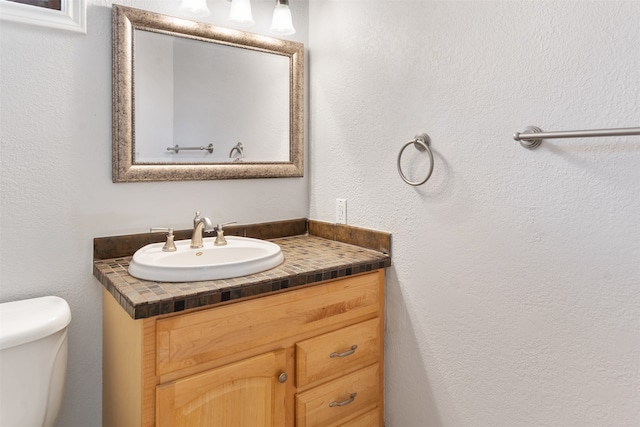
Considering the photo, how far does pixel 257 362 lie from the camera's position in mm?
1301

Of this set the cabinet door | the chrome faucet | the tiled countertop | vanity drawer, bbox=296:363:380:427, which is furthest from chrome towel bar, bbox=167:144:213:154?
vanity drawer, bbox=296:363:380:427

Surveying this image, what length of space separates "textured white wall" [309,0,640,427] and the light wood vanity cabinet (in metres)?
0.15

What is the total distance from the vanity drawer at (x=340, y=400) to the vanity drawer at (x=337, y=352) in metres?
0.03

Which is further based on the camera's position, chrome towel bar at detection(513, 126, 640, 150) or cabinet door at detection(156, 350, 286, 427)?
cabinet door at detection(156, 350, 286, 427)

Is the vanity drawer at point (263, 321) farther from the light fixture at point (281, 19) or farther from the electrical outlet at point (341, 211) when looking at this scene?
the light fixture at point (281, 19)

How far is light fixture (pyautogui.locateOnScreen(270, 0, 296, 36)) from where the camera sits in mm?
1762

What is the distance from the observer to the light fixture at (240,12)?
1.66 meters

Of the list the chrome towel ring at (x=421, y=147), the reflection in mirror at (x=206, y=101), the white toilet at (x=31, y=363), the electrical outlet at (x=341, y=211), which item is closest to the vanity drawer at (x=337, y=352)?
the electrical outlet at (x=341, y=211)

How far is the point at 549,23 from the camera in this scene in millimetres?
1156

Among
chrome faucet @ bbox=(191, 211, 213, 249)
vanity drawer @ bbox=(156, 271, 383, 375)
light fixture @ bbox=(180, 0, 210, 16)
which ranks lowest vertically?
vanity drawer @ bbox=(156, 271, 383, 375)

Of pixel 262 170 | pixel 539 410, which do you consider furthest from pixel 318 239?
pixel 539 410

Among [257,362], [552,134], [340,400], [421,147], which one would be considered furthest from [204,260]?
[552,134]

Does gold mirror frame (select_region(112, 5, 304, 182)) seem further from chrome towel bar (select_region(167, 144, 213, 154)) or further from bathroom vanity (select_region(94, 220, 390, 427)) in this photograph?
bathroom vanity (select_region(94, 220, 390, 427))

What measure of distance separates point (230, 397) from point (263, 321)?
0.76ft
